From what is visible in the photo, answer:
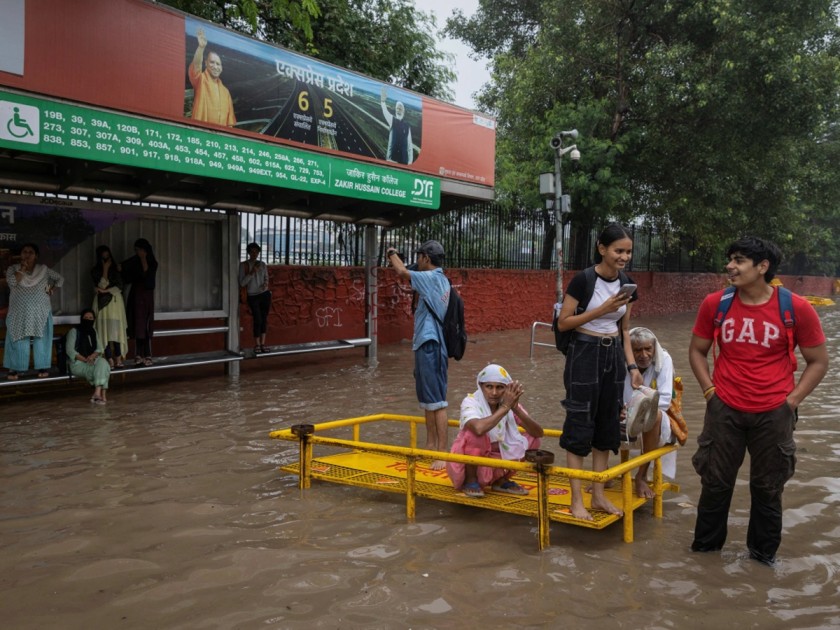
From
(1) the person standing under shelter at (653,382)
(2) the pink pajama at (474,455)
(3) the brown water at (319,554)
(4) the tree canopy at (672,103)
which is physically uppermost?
(4) the tree canopy at (672,103)

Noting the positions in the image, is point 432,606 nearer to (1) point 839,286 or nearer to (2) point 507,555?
(2) point 507,555

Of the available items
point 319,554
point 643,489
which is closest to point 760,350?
point 643,489

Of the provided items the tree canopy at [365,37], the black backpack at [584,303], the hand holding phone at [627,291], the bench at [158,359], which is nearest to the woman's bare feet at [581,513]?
the black backpack at [584,303]

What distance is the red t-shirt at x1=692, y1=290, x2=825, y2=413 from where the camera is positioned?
386cm

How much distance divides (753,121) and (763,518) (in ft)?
56.0

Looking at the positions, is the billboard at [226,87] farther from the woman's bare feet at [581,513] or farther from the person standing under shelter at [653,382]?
the woman's bare feet at [581,513]

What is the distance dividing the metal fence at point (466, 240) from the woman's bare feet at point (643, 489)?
8.43 meters

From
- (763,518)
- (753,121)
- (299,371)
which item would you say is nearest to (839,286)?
(753,121)

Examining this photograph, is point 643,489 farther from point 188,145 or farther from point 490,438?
point 188,145

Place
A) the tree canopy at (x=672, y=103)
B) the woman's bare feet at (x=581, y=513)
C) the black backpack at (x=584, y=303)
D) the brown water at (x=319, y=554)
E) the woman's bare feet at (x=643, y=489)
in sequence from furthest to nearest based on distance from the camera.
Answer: the tree canopy at (x=672, y=103)
the woman's bare feet at (x=643, y=489)
the black backpack at (x=584, y=303)
the woman's bare feet at (x=581, y=513)
the brown water at (x=319, y=554)

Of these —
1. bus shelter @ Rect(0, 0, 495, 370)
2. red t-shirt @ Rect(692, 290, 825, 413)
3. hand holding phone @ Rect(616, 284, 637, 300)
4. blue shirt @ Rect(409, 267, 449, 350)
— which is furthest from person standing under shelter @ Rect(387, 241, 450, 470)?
bus shelter @ Rect(0, 0, 495, 370)

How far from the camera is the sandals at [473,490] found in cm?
462

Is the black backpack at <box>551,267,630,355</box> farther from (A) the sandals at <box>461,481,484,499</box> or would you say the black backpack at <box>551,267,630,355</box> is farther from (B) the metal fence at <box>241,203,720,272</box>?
(B) the metal fence at <box>241,203,720,272</box>

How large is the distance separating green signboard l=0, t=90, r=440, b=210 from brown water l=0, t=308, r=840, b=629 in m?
2.65
